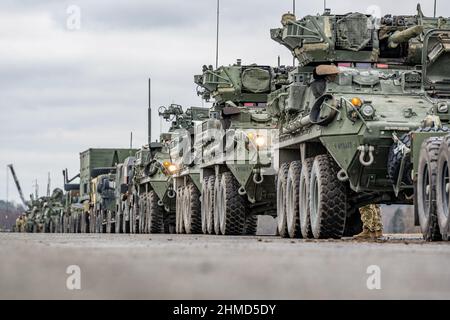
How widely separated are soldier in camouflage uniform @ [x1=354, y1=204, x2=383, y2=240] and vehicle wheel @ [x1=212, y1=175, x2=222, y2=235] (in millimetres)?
4229

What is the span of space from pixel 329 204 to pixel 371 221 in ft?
17.8

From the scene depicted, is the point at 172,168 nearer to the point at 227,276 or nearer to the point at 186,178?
the point at 186,178

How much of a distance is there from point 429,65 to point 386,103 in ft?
5.57

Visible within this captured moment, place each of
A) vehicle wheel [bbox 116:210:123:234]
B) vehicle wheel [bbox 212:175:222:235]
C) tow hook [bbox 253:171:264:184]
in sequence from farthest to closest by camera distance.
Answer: vehicle wheel [bbox 116:210:123:234] → vehicle wheel [bbox 212:175:222:235] → tow hook [bbox 253:171:264:184]

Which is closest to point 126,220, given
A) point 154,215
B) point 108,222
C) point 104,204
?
point 108,222

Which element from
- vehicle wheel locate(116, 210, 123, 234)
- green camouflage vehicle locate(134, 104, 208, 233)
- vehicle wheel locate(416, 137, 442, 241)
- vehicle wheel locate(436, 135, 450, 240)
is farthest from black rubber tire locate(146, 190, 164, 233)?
vehicle wheel locate(436, 135, 450, 240)

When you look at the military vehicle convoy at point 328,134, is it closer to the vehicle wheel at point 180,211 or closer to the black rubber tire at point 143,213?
the vehicle wheel at point 180,211

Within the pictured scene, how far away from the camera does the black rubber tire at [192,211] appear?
33062 millimetres

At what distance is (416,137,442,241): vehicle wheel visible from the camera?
15867mm

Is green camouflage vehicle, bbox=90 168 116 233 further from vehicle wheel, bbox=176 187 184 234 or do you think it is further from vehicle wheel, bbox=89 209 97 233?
vehicle wheel, bbox=176 187 184 234

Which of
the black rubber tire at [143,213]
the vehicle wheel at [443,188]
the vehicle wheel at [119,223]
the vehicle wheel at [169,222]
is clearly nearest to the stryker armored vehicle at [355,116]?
the vehicle wheel at [443,188]

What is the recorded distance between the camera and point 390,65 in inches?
897

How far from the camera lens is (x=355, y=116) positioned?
19250 millimetres
